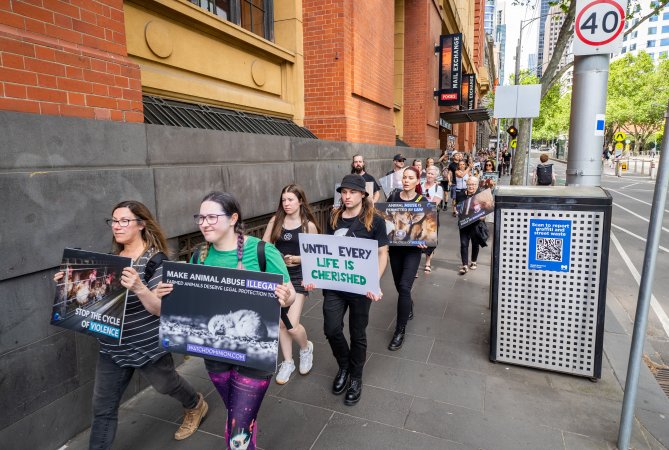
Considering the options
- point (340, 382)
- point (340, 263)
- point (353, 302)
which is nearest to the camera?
point (340, 263)

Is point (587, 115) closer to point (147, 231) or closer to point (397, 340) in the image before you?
point (397, 340)

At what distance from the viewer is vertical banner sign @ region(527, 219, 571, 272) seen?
12.7 ft

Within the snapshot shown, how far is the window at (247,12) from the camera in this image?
251 inches

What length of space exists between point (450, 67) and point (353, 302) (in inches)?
711

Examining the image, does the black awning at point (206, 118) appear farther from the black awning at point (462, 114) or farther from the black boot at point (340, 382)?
the black awning at point (462, 114)

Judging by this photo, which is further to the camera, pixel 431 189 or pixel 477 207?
pixel 477 207

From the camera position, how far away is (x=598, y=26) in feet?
15.7

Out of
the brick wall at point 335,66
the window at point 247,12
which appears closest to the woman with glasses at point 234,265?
the window at point 247,12

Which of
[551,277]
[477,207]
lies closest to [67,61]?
[551,277]

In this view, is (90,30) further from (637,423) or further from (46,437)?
(637,423)

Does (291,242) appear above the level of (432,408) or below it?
above

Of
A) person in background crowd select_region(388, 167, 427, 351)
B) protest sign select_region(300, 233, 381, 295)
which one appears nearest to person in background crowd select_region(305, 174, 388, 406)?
protest sign select_region(300, 233, 381, 295)

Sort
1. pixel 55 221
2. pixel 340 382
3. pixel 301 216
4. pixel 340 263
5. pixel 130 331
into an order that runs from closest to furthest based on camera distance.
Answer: pixel 130 331
pixel 55 221
pixel 340 263
pixel 340 382
pixel 301 216

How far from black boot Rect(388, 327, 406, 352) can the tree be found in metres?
59.6
